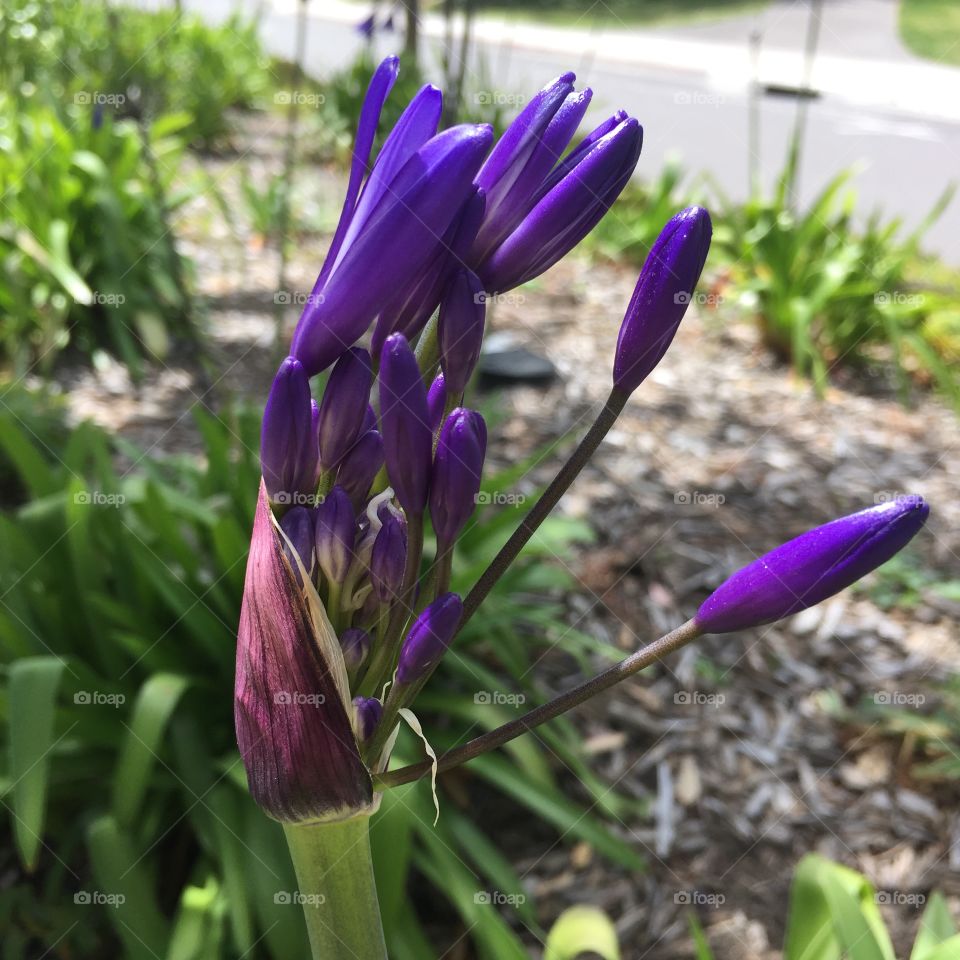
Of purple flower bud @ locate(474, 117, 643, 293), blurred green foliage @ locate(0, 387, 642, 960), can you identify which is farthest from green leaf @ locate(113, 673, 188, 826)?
purple flower bud @ locate(474, 117, 643, 293)

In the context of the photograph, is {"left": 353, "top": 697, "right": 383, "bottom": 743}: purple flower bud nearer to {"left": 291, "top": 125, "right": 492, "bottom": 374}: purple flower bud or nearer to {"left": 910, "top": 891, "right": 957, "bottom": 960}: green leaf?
{"left": 291, "top": 125, "right": 492, "bottom": 374}: purple flower bud

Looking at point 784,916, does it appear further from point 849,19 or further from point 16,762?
point 849,19

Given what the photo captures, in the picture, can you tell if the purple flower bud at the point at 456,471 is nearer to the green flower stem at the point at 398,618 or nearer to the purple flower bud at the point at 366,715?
the green flower stem at the point at 398,618

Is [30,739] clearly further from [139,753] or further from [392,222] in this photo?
[392,222]

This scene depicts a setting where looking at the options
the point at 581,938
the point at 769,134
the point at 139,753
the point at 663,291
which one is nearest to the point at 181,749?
the point at 139,753

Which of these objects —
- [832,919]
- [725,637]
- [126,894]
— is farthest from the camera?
[725,637]

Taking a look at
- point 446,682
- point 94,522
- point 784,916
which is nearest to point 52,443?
point 94,522
